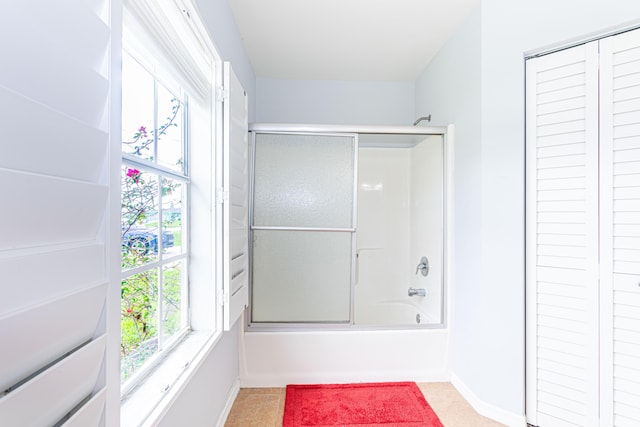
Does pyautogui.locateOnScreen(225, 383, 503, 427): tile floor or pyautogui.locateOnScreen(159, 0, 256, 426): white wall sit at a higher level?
pyautogui.locateOnScreen(159, 0, 256, 426): white wall

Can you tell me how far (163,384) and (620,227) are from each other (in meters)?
2.24

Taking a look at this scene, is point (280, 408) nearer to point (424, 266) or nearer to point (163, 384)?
point (163, 384)

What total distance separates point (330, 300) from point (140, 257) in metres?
1.57

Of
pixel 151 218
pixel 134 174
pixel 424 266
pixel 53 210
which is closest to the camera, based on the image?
pixel 53 210

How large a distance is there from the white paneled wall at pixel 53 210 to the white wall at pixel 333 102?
8.42 ft

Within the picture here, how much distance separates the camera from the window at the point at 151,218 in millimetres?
1042

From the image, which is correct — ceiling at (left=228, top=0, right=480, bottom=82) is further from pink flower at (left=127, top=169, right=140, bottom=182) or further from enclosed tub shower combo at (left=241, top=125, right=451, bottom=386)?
pink flower at (left=127, top=169, right=140, bottom=182)

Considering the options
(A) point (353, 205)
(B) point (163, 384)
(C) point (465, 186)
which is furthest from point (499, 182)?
(B) point (163, 384)

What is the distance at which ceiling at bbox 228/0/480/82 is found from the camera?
201 cm

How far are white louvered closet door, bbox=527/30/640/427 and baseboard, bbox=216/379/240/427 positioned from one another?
1851 millimetres

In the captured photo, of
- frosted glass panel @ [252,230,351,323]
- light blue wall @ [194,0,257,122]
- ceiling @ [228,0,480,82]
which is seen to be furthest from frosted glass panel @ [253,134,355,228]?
ceiling @ [228,0,480,82]

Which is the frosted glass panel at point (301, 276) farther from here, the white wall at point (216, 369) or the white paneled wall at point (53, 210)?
the white paneled wall at point (53, 210)

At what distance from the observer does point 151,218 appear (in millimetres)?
1189

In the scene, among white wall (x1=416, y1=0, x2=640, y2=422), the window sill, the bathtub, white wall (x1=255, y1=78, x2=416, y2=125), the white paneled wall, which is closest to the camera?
the white paneled wall
